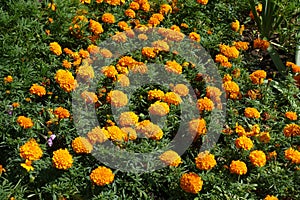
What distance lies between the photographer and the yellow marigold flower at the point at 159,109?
3.24 metres

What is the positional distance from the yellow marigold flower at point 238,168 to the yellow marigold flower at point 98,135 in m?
0.74

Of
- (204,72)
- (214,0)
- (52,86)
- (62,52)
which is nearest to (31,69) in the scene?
(52,86)

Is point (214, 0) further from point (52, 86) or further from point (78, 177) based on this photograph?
point (78, 177)

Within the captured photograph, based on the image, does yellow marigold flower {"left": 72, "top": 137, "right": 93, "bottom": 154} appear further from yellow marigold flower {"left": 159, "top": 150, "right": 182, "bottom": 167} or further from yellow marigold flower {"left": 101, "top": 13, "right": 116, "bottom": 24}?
yellow marigold flower {"left": 101, "top": 13, "right": 116, "bottom": 24}

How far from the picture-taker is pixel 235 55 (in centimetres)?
377

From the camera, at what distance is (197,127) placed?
10.4 ft

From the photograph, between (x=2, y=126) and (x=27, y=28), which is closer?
(x=2, y=126)

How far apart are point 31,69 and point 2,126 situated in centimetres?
49

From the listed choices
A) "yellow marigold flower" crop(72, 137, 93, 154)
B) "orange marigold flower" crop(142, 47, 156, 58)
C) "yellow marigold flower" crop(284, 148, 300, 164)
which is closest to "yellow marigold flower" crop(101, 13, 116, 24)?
"orange marigold flower" crop(142, 47, 156, 58)

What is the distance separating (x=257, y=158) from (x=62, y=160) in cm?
111

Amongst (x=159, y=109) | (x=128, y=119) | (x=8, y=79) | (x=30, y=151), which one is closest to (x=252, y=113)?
(x=159, y=109)

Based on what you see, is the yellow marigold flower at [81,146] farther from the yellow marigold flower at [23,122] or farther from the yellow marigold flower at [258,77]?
the yellow marigold flower at [258,77]

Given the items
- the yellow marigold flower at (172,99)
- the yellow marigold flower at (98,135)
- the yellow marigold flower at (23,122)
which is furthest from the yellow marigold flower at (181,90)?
the yellow marigold flower at (23,122)

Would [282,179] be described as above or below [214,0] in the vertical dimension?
below
